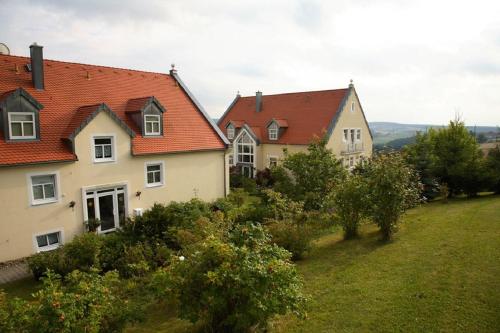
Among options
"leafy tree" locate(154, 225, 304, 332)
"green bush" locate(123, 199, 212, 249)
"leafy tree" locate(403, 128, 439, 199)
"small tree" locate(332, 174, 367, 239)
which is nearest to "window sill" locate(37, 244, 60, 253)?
"green bush" locate(123, 199, 212, 249)

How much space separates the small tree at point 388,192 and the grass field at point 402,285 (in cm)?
100

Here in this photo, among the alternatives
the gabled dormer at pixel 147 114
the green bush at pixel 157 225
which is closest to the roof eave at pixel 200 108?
the gabled dormer at pixel 147 114

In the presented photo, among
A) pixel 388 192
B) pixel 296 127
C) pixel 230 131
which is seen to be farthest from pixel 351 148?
pixel 388 192

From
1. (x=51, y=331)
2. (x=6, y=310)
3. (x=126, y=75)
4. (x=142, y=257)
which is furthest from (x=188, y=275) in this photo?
(x=126, y=75)

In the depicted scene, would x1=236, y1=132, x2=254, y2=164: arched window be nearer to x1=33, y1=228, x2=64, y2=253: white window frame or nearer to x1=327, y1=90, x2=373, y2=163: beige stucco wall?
x1=327, y1=90, x2=373, y2=163: beige stucco wall

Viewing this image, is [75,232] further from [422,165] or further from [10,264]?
[422,165]

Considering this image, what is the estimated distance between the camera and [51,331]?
18.5ft

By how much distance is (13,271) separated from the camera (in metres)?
14.3

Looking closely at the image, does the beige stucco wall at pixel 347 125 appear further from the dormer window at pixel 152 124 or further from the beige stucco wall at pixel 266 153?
the dormer window at pixel 152 124

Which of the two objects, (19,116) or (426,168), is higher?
(19,116)

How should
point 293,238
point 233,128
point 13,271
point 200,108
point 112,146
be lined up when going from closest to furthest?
point 293,238, point 13,271, point 112,146, point 200,108, point 233,128

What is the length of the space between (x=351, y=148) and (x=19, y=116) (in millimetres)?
30681

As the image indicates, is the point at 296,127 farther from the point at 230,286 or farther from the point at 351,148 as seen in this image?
the point at 230,286

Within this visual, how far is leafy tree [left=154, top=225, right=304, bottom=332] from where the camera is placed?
6.54 metres
